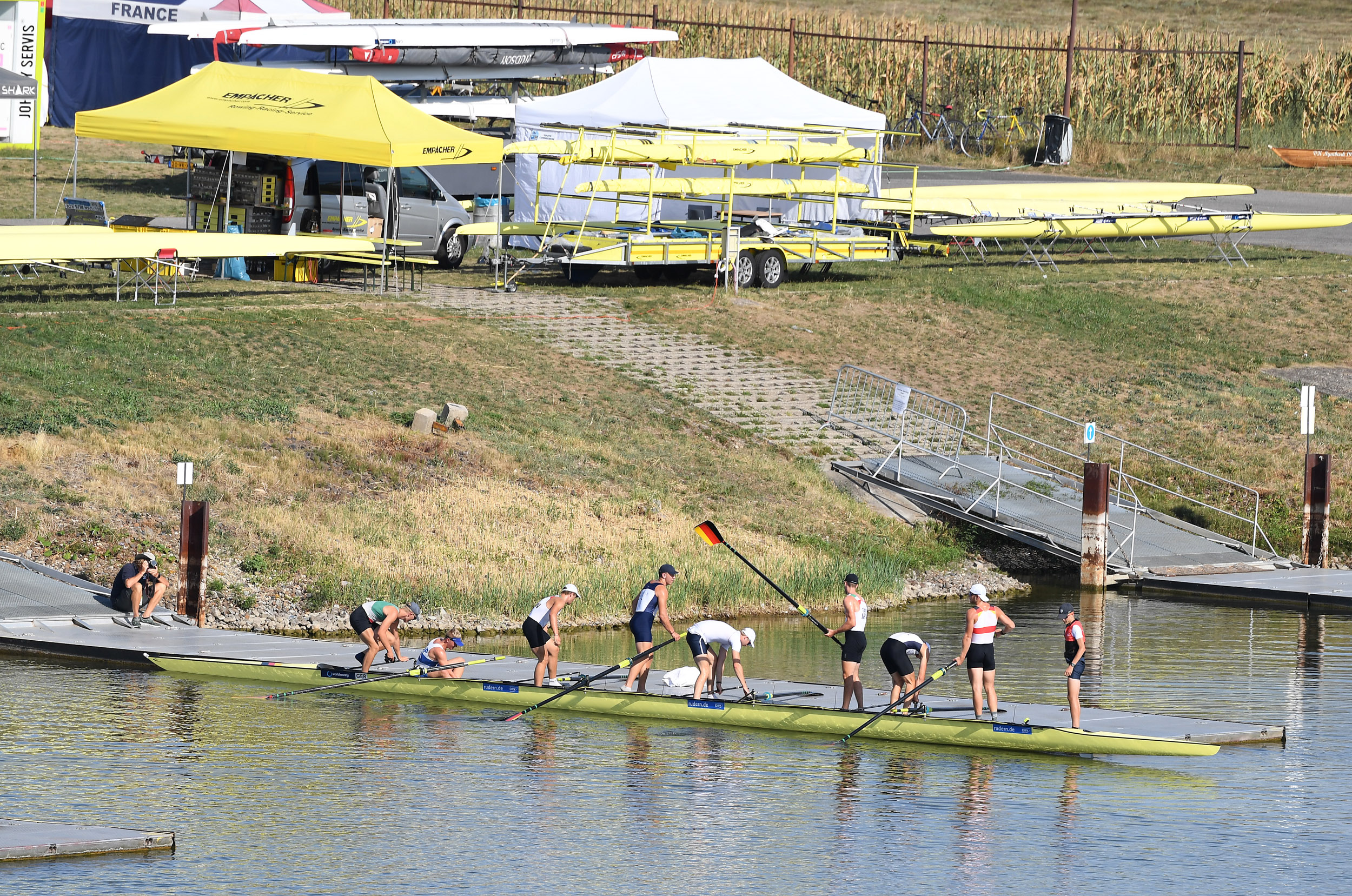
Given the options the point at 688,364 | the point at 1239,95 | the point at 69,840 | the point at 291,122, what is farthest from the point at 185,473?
the point at 1239,95

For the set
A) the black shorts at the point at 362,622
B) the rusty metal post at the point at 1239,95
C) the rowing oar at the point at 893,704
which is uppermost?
the rusty metal post at the point at 1239,95

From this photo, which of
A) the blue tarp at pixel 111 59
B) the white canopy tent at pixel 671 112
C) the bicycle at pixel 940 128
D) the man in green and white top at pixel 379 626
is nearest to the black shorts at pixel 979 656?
the man in green and white top at pixel 379 626

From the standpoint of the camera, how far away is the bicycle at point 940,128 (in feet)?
201

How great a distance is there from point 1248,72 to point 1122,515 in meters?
34.7

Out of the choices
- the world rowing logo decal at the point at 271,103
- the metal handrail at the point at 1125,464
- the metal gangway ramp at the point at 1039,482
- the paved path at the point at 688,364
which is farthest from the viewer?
the world rowing logo decal at the point at 271,103

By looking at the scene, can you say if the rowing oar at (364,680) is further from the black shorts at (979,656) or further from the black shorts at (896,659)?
the black shorts at (979,656)

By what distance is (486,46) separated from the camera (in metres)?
46.7

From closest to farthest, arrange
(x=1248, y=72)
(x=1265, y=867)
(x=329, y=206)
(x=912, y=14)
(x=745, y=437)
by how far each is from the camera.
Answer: (x=1265, y=867) < (x=745, y=437) < (x=329, y=206) < (x=1248, y=72) < (x=912, y=14)

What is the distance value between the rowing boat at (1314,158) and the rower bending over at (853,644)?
43092 millimetres

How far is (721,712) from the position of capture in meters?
20.8

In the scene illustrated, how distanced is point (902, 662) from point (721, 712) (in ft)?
6.68

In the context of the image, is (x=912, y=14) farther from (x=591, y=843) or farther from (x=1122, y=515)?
(x=591, y=843)

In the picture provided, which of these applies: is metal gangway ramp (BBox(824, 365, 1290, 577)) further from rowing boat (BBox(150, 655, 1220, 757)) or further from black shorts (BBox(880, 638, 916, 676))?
rowing boat (BBox(150, 655, 1220, 757))

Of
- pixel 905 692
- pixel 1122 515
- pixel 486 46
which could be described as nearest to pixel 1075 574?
pixel 1122 515
